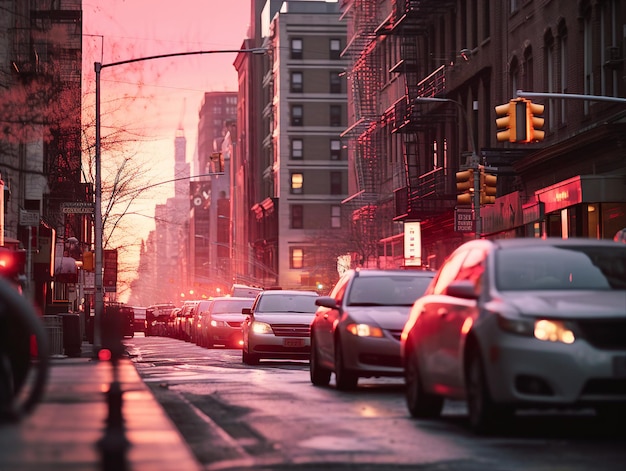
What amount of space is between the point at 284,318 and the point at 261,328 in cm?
52

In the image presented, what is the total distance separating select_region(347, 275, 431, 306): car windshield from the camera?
62.7 ft

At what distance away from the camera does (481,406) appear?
38.6ft

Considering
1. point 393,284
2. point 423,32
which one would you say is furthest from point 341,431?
point 423,32

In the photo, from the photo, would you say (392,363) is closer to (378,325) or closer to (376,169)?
(378,325)

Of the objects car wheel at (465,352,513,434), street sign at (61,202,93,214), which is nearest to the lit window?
street sign at (61,202,93,214)

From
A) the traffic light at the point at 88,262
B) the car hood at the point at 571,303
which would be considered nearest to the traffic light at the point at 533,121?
the car hood at the point at 571,303

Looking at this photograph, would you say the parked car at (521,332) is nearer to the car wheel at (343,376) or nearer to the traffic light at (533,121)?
the car wheel at (343,376)

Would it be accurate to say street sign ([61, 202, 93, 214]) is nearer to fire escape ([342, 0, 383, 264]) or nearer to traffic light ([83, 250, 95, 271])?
traffic light ([83, 250, 95, 271])

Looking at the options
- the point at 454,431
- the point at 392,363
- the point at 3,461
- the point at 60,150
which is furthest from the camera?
the point at 60,150

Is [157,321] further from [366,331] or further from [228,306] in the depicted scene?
[366,331]

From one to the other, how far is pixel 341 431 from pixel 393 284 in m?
7.21

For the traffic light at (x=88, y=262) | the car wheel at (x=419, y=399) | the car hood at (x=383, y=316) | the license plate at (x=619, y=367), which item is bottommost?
the car wheel at (x=419, y=399)

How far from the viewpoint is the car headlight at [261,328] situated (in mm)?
28406

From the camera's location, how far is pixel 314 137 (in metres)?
131
